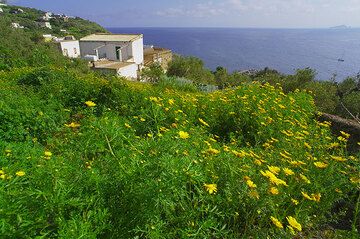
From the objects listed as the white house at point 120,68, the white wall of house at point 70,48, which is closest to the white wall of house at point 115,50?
the white wall of house at point 70,48

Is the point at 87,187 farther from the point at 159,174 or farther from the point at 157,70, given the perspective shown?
the point at 157,70

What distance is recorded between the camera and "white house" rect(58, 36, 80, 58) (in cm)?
3691

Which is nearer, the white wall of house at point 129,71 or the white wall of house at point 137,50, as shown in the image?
the white wall of house at point 129,71

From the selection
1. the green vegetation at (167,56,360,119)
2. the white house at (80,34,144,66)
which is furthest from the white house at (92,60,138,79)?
the green vegetation at (167,56,360,119)

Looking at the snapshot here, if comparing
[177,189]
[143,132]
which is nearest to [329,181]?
[177,189]

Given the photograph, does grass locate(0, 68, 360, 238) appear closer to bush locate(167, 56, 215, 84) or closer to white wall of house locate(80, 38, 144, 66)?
bush locate(167, 56, 215, 84)

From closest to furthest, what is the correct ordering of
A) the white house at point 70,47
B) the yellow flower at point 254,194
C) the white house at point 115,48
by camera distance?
the yellow flower at point 254,194 < the white house at point 115,48 < the white house at point 70,47

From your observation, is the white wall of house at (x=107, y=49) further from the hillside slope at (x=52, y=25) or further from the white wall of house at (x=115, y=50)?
the hillside slope at (x=52, y=25)

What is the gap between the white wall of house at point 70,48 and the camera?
3697 cm

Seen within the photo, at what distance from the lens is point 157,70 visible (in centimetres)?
2617

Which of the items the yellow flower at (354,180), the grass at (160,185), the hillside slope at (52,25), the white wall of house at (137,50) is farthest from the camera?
the hillside slope at (52,25)

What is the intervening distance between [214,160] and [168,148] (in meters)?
0.74

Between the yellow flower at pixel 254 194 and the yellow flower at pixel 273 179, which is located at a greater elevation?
the yellow flower at pixel 273 179

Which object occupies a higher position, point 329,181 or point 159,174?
point 159,174
